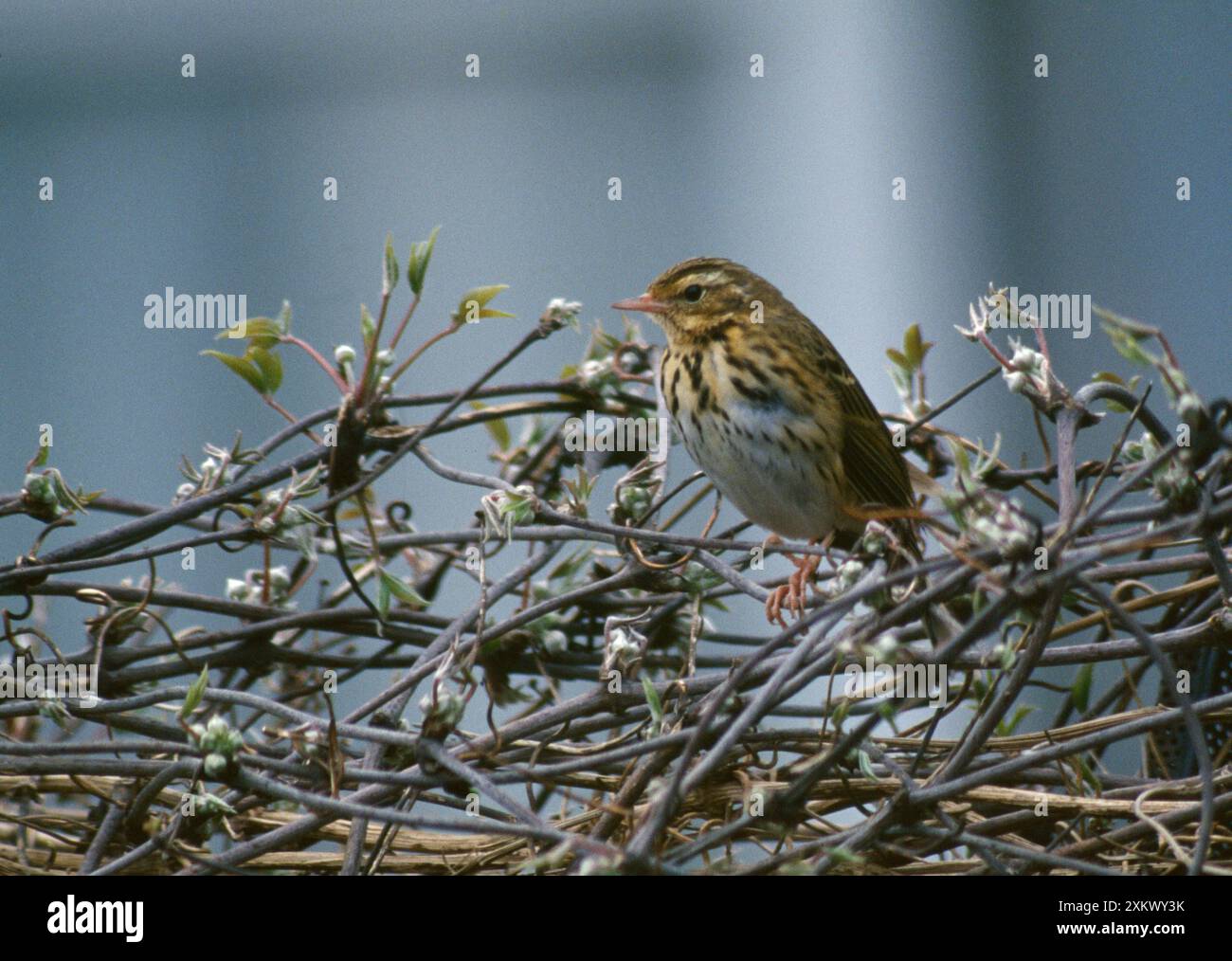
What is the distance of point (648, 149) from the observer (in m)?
3.94

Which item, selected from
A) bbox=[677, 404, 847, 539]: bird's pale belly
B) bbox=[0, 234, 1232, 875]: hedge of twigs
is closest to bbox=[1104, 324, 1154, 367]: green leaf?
bbox=[0, 234, 1232, 875]: hedge of twigs

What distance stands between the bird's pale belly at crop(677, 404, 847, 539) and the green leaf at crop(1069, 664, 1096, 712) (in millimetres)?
601

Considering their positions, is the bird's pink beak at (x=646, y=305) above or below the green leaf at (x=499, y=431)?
above

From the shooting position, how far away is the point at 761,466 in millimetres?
2389

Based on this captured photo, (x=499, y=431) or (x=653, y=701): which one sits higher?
(x=499, y=431)

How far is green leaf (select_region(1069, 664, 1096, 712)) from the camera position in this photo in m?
1.99

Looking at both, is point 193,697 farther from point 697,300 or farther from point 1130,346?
point 697,300

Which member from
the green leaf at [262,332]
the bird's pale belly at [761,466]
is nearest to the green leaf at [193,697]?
the green leaf at [262,332]

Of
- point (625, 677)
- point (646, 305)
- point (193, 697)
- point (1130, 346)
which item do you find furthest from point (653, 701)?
point (646, 305)

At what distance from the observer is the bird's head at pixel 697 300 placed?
2.54 metres

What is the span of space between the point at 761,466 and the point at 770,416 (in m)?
0.10

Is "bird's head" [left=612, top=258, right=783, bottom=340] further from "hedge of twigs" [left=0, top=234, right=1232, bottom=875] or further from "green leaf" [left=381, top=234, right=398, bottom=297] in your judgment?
"green leaf" [left=381, top=234, right=398, bottom=297]

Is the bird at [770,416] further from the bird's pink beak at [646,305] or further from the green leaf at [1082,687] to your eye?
the green leaf at [1082,687]
